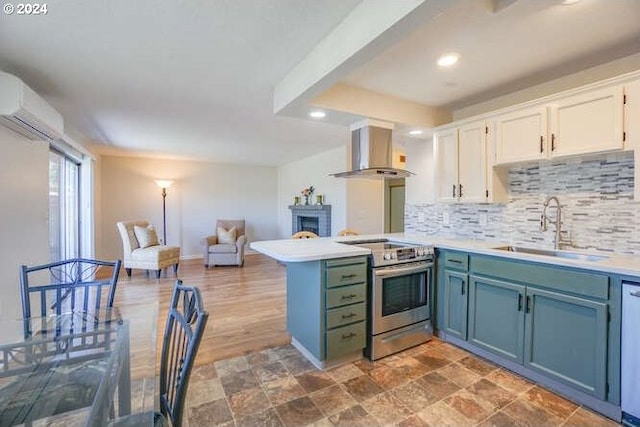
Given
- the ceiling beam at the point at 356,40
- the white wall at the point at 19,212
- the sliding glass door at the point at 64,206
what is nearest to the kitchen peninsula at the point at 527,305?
the ceiling beam at the point at 356,40

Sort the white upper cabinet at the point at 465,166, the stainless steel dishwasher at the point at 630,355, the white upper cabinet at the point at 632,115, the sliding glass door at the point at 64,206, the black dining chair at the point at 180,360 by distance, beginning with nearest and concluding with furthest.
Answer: the black dining chair at the point at 180,360
the stainless steel dishwasher at the point at 630,355
the white upper cabinet at the point at 632,115
the white upper cabinet at the point at 465,166
the sliding glass door at the point at 64,206

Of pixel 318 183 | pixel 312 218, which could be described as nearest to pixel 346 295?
pixel 318 183

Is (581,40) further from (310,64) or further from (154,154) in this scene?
(154,154)

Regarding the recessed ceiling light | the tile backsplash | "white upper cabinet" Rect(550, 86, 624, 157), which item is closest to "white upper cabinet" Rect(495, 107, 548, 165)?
"white upper cabinet" Rect(550, 86, 624, 157)

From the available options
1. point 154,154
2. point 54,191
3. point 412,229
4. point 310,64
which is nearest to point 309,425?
point 310,64

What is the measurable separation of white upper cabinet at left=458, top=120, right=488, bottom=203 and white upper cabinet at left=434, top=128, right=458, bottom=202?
52 millimetres

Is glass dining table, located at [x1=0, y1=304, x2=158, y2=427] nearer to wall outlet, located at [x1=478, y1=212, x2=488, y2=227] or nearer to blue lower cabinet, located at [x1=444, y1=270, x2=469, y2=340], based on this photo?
blue lower cabinet, located at [x1=444, y1=270, x2=469, y2=340]

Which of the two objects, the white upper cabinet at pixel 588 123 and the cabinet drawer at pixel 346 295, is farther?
the cabinet drawer at pixel 346 295

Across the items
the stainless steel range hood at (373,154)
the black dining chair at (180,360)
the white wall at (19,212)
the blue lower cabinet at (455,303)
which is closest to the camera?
the black dining chair at (180,360)

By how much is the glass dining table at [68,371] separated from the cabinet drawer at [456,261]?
2296 mm

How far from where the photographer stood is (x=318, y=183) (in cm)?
609

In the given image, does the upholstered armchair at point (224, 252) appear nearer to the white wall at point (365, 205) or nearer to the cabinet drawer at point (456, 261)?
the white wall at point (365, 205)

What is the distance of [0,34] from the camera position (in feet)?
5.90

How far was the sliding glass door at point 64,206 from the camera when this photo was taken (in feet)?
12.6
